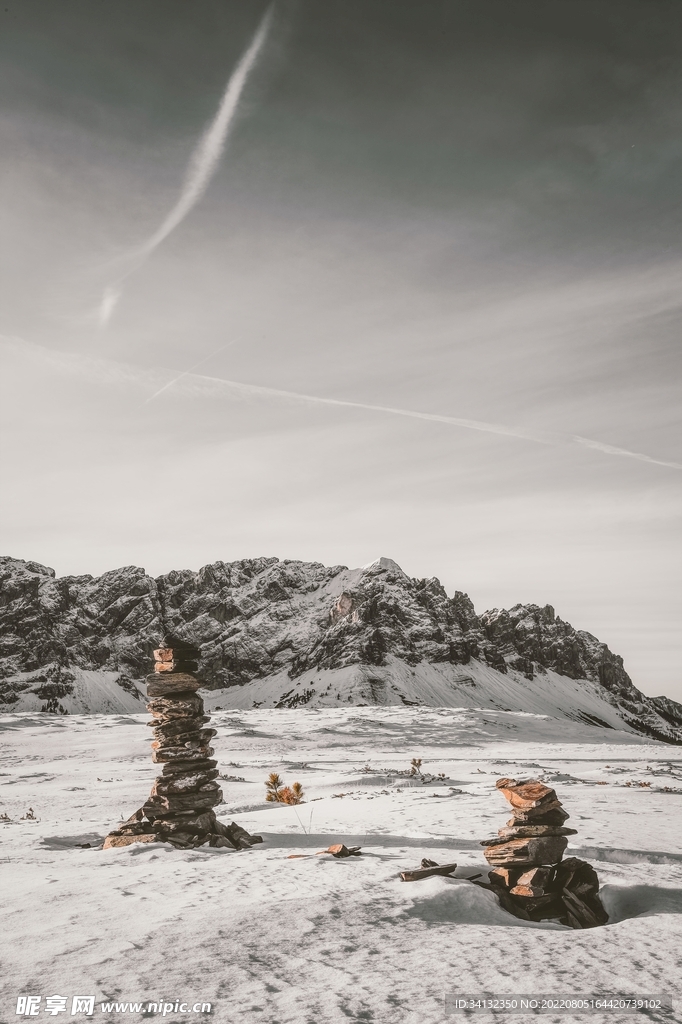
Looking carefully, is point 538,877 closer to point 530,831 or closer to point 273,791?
point 530,831

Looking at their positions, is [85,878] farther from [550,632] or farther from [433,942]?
[550,632]

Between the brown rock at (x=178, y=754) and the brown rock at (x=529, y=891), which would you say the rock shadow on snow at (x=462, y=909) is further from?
the brown rock at (x=178, y=754)

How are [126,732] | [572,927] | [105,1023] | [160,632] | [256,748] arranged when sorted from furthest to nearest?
[160,632] → [126,732] → [256,748] → [572,927] → [105,1023]

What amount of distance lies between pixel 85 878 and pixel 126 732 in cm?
4015

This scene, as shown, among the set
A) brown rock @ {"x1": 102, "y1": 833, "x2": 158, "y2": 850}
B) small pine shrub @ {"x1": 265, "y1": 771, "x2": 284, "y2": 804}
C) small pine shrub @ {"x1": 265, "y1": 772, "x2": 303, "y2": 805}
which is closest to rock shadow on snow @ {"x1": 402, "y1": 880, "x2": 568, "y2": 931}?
brown rock @ {"x1": 102, "y1": 833, "x2": 158, "y2": 850}

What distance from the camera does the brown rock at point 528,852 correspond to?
8125 mm

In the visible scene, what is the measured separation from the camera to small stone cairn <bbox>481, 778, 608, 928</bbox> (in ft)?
24.3

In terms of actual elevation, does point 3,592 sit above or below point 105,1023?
above

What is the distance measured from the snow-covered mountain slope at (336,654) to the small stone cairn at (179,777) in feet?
409

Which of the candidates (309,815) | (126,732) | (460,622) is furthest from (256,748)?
(460,622)

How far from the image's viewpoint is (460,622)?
177 m

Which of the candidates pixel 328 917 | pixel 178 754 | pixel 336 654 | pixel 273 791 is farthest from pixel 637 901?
pixel 336 654

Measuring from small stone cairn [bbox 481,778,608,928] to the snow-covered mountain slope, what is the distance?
129m

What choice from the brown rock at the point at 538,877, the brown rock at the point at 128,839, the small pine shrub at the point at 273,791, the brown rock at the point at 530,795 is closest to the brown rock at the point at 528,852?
the brown rock at the point at 538,877
